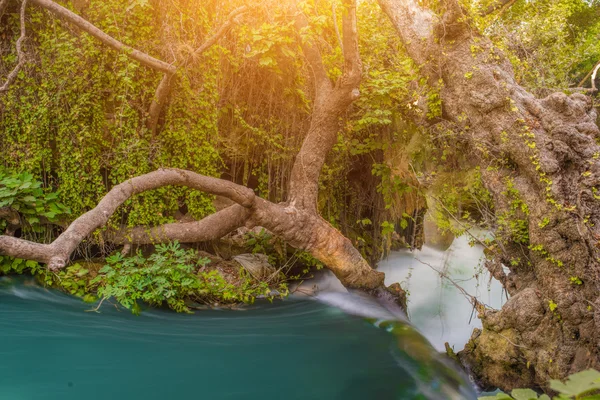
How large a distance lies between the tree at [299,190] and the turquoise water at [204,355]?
1.07 meters

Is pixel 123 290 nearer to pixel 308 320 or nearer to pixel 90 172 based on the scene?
pixel 90 172

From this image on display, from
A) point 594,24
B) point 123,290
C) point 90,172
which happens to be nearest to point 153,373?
point 123,290

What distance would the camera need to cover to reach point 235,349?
584 cm

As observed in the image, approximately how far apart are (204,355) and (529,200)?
414 centimetres

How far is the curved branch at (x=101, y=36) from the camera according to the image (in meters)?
6.00

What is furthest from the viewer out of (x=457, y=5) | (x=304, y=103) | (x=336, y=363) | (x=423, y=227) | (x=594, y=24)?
(x=594, y=24)

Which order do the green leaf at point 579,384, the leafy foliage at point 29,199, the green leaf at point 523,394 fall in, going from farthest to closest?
the leafy foliage at point 29,199 < the green leaf at point 523,394 < the green leaf at point 579,384

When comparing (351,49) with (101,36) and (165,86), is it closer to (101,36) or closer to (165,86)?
(165,86)

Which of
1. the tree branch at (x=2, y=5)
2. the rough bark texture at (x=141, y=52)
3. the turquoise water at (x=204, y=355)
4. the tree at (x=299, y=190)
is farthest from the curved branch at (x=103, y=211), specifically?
the tree branch at (x=2, y=5)

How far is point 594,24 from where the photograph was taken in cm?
1371

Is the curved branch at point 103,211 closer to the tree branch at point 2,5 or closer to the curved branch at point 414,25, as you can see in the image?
the curved branch at point 414,25

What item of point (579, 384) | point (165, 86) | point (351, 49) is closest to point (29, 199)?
point (165, 86)

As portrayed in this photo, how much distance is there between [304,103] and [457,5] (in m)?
3.45

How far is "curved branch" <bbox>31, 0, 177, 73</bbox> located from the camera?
5996 mm
